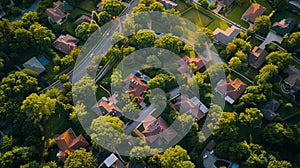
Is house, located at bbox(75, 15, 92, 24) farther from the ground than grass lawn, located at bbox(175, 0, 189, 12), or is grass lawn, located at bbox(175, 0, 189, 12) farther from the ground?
house, located at bbox(75, 15, 92, 24)

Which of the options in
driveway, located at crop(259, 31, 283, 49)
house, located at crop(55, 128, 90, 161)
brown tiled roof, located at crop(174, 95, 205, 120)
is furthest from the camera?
driveway, located at crop(259, 31, 283, 49)

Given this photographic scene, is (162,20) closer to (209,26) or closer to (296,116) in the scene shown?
(209,26)

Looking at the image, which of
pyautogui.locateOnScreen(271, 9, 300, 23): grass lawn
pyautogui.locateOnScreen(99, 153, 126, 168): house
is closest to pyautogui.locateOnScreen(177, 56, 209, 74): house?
pyautogui.locateOnScreen(271, 9, 300, 23): grass lawn

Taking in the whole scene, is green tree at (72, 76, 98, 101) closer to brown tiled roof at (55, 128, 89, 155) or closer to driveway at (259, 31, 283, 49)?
brown tiled roof at (55, 128, 89, 155)

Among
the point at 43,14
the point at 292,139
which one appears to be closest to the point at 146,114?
the point at 292,139

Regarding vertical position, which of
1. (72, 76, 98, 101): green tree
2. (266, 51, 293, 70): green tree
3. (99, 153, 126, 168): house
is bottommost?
(266, 51, 293, 70): green tree

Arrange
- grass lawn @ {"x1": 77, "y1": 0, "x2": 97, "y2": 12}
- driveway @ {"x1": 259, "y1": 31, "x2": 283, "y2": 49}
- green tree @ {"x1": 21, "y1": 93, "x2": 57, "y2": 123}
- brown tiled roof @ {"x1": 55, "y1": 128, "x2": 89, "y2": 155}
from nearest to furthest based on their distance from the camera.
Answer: brown tiled roof @ {"x1": 55, "y1": 128, "x2": 89, "y2": 155} → green tree @ {"x1": 21, "y1": 93, "x2": 57, "y2": 123} → driveway @ {"x1": 259, "y1": 31, "x2": 283, "y2": 49} → grass lawn @ {"x1": 77, "y1": 0, "x2": 97, "y2": 12}

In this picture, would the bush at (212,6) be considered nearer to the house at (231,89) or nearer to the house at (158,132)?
the house at (231,89)

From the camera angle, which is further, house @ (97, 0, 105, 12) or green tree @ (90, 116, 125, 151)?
house @ (97, 0, 105, 12)
